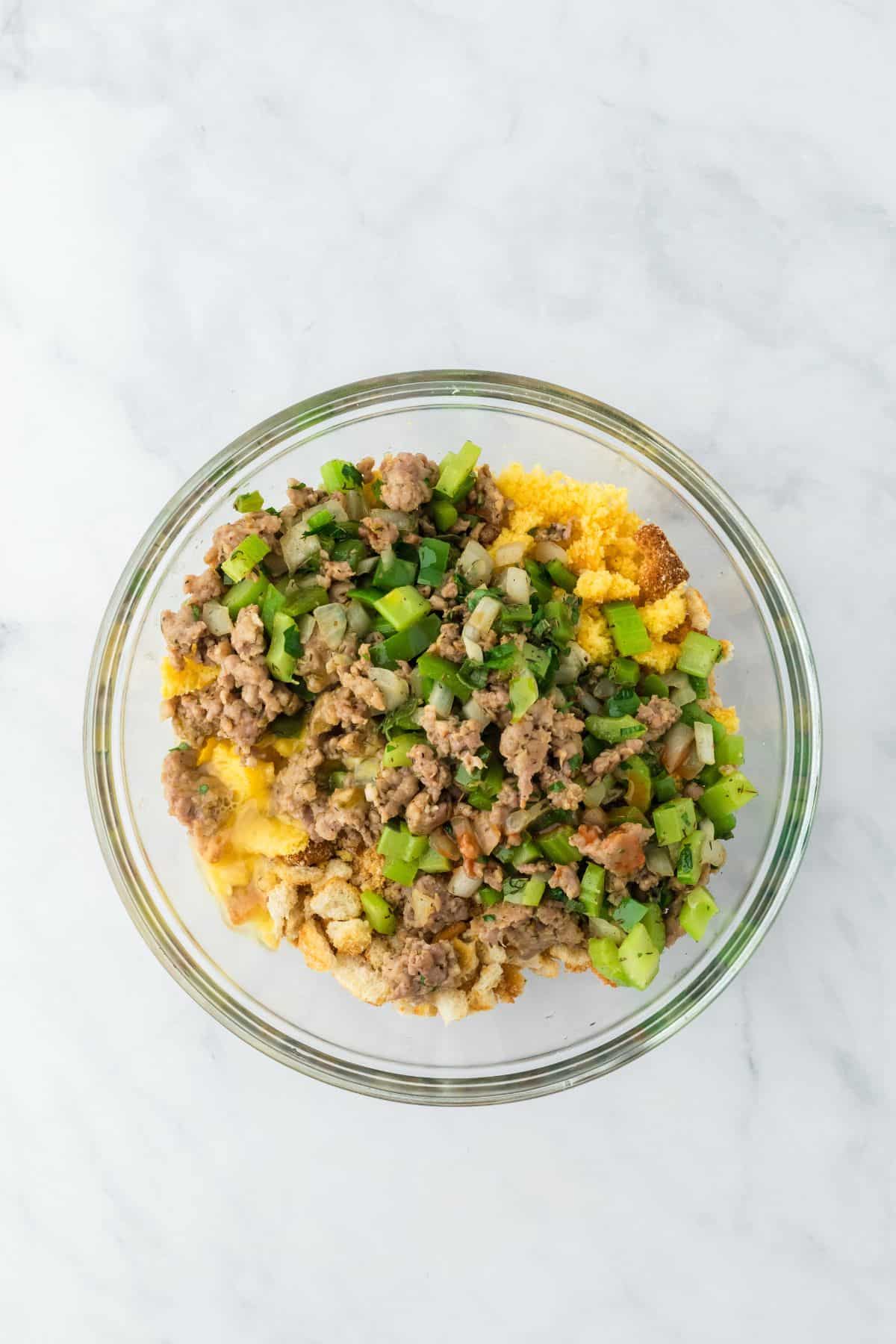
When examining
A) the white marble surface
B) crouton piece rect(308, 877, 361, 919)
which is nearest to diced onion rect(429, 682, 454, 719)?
crouton piece rect(308, 877, 361, 919)

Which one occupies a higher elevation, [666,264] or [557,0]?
[557,0]

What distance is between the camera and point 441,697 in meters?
1.95

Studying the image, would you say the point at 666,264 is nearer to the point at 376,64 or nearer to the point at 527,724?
the point at 376,64

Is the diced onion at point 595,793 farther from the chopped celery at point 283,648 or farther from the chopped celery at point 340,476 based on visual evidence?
the chopped celery at point 340,476

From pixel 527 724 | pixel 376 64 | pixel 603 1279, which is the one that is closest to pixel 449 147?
pixel 376 64

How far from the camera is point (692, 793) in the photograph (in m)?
2.11

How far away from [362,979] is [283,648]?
687mm

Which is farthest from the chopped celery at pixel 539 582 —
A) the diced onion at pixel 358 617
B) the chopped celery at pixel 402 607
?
the diced onion at pixel 358 617

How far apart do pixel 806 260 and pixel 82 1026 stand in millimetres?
2518

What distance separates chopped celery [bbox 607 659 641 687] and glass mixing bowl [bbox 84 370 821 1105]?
1.34 ft

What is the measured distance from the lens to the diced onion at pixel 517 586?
79.9 inches

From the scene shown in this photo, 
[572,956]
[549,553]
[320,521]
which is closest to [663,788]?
[572,956]

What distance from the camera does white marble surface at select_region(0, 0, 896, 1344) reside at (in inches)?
99.4

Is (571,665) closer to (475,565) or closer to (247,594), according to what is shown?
(475,565)
